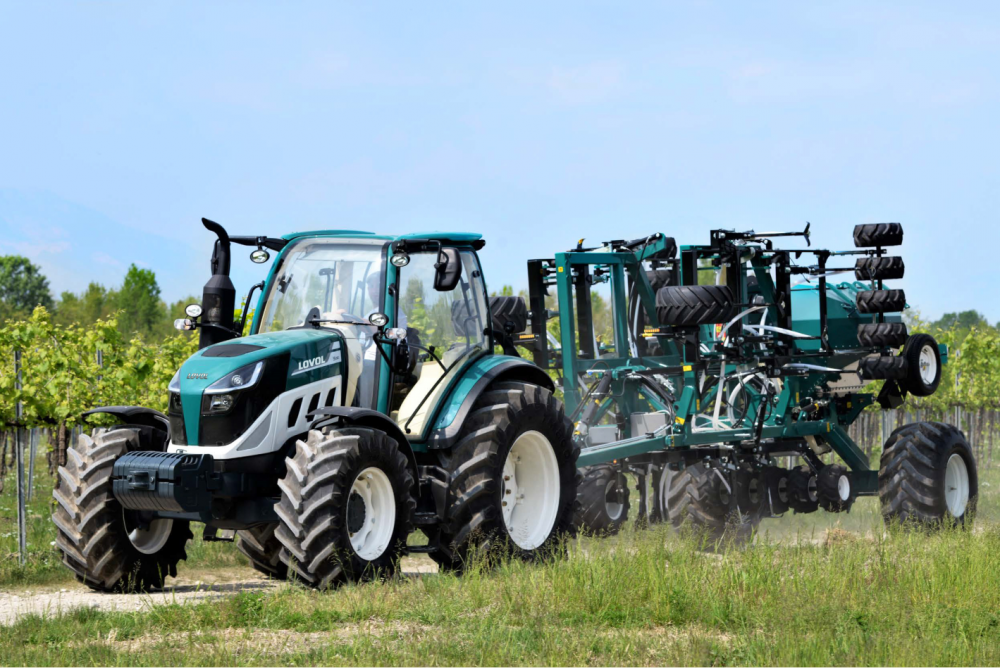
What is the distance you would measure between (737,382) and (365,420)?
17.9 ft

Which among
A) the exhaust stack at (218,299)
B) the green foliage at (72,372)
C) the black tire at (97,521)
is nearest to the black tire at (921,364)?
the exhaust stack at (218,299)

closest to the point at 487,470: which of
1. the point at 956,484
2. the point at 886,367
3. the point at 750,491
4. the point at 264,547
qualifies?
the point at 264,547

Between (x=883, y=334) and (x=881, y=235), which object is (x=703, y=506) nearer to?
(x=883, y=334)

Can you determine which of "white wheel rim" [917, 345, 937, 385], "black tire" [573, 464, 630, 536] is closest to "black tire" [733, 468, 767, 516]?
"black tire" [573, 464, 630, 536]

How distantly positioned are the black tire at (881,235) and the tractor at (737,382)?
14 millimetres

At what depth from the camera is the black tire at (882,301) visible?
43.0 ft

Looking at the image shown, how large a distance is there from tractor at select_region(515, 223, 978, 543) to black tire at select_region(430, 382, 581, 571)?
4.61 feet

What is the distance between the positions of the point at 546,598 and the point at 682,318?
15.0ft

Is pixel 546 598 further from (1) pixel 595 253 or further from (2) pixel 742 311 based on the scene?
(2) pixel 742 311

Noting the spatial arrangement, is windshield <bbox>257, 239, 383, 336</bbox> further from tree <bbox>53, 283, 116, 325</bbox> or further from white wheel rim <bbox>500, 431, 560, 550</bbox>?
tree <bbox>53, 283, 116, 325</bbox>

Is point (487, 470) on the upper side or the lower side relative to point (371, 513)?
upper

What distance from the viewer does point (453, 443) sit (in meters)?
8.76

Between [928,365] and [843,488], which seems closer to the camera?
[843,488]

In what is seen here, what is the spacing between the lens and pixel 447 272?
8250mm
